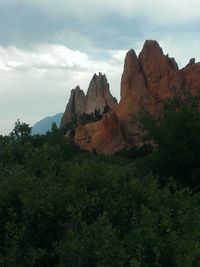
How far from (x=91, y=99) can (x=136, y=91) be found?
39.7 m

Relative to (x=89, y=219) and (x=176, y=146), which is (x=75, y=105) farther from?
(x=89, y=219)

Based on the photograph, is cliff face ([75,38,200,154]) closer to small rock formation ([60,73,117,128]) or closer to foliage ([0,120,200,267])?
small rock formation ([60,73,117,128])

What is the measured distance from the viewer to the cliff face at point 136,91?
80.9 meters

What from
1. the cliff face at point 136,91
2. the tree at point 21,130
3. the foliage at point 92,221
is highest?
the cliff face at point 136,91

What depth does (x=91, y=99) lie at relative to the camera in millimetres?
129500

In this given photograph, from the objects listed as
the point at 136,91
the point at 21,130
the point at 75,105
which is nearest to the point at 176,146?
the point at 21,130

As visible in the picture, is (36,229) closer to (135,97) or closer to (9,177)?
(9,177)

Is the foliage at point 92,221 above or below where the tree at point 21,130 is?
below

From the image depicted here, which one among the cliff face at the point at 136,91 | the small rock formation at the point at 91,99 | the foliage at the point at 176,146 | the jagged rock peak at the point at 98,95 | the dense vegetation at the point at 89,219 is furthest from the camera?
the small rock formation at the point at 91,99

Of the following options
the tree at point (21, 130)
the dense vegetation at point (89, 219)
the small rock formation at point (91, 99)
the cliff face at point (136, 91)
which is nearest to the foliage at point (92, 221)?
the dense vegetation at point (89, 219)

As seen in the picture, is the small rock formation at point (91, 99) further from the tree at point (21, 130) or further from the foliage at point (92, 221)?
the foliage at point (92, 221)

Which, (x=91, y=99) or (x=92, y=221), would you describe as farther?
(x=91, y=99)

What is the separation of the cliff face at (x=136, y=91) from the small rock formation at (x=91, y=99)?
30728 millimetres

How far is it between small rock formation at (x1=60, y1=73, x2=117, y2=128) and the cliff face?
3073 cm
